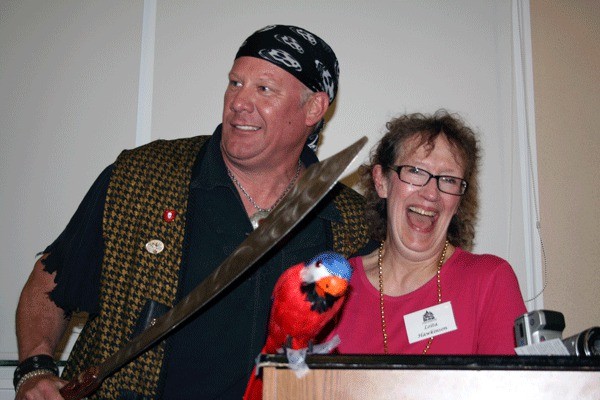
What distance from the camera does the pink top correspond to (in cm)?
148

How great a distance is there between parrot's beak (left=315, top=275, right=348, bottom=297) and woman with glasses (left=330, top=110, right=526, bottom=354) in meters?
0.56

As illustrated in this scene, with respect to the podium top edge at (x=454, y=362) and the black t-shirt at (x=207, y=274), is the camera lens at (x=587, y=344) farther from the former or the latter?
the black t-shirt at (x=207, y=274)

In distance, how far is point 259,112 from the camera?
179 cm

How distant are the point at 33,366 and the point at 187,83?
1223 mm

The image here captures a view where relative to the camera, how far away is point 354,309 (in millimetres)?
1674

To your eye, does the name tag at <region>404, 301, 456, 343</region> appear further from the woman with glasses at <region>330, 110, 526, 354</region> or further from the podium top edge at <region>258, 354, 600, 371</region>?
the podium top edge at <region>258, 354, 600, 371</region>

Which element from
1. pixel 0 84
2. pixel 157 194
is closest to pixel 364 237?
pixel 157 194

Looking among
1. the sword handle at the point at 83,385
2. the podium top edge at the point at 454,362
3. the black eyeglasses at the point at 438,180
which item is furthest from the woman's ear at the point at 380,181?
the podium top edge at the point at 454,362

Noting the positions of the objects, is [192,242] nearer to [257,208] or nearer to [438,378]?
[257,208]

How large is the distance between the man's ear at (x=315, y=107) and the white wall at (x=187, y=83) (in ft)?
1.59

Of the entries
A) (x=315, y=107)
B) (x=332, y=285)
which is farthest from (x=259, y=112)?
(x=332, y=285)

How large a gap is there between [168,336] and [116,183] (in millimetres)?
Result: 462

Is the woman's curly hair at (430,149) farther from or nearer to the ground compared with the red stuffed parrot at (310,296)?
farther from the ground

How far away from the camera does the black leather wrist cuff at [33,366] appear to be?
158cm
